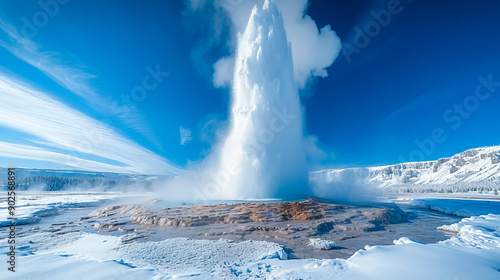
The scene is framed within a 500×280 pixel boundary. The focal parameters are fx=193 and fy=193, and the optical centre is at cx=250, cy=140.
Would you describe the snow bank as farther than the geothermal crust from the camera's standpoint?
No

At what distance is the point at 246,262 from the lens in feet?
19.6

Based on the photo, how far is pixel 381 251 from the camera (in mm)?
5793

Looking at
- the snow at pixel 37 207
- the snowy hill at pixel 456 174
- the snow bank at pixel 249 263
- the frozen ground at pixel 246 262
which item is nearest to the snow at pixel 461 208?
the frozen ground at pixel 246 262

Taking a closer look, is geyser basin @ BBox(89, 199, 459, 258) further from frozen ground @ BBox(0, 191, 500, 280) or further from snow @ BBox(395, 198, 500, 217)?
snow @ BBox(395, 198, 500, 217)

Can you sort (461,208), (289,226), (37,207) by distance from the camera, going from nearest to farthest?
1. (289,226)
2. (461,208)
3. (37,207)

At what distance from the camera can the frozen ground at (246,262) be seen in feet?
15.2

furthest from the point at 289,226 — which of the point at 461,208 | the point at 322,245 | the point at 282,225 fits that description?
the point at 461,208

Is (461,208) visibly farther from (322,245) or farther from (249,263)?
(249,263)

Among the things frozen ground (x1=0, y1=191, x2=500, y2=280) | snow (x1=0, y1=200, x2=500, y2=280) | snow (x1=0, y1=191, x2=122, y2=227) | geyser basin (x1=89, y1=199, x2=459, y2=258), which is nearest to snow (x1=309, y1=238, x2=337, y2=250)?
snow (x1=0, y1=200, x2=500, y2=280)

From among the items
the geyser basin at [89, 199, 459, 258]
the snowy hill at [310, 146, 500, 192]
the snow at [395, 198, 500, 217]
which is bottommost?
the snow at [395, 198, 500, 217]

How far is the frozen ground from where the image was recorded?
4.64 metres

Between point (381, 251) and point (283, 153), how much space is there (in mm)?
16893

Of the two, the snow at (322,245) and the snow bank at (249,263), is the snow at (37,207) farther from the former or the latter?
the snow at (322,245)

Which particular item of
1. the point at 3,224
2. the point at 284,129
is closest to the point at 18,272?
the point at 3,224
